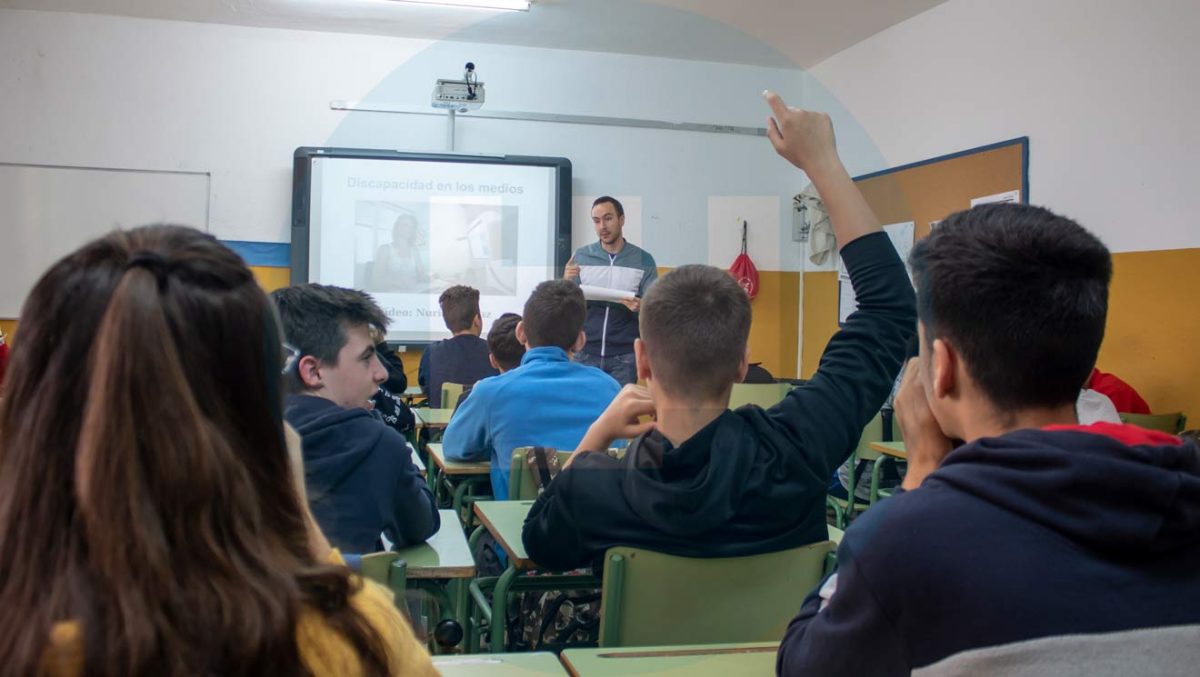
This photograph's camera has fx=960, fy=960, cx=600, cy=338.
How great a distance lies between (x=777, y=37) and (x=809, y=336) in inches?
73.7

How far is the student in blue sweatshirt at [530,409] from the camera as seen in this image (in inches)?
101

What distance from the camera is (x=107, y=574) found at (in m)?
0.58

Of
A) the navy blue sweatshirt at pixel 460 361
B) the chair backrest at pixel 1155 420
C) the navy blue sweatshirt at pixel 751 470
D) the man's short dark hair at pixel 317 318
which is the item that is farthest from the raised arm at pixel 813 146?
the navy blue sweatshirt at pixel 460 361

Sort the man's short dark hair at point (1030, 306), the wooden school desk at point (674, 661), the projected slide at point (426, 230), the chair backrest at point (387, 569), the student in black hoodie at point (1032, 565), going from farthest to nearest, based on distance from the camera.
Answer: the projected slide at point (426, 230) < the chair backrest at point (387, 569) < the wooden school desk at point (674, 661) < the man's short dark hair at point (1030, 306) < the student in black hoodie at point (1032, 565)

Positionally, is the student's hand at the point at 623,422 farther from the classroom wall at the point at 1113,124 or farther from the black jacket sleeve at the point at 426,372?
the classroom wall at the point at 1113,124

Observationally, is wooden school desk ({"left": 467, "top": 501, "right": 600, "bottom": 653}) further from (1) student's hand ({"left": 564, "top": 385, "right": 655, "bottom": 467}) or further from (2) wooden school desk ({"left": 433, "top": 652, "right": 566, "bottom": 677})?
(2) wooden school desk ({"left": 433, "top": 652, "right": 566, "bottom": 677})

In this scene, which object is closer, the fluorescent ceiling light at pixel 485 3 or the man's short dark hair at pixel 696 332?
the man's short dark hair at pixel 696 332

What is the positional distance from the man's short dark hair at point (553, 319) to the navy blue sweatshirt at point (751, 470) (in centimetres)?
127

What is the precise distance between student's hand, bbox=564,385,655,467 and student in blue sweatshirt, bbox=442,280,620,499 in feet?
2.77

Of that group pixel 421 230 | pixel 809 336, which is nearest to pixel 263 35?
pixel 421 230

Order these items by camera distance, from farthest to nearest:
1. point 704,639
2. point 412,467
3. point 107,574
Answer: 1. point 412,467
2. point 704,639
3. point 107,574

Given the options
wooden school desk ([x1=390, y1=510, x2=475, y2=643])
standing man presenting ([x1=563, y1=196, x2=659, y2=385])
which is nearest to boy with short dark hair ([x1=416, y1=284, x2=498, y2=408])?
standing man presenting ([x1=563, y1=196, x2=659, y2=385])

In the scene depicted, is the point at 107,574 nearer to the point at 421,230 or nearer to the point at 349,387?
the point at 349,387

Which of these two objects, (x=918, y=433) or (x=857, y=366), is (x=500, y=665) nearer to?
(x=918, y=433)
